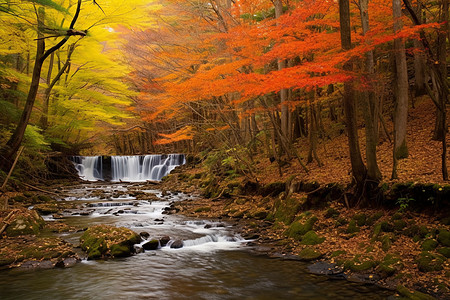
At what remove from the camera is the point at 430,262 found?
5234 millimetres

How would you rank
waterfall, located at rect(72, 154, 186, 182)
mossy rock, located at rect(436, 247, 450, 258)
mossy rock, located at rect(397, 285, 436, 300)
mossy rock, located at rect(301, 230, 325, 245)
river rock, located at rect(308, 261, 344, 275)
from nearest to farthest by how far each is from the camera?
mossy rock, located at rect(397, 285, 436, 300) → mossy rock, located at rect(436, 247, 450, 258) → river rock, located at rect(308, 261, 344, 275) → mossy rock, located at rect(301, 230, 325, 245) → waterfall, located at rect(72, 154, 186, 182)

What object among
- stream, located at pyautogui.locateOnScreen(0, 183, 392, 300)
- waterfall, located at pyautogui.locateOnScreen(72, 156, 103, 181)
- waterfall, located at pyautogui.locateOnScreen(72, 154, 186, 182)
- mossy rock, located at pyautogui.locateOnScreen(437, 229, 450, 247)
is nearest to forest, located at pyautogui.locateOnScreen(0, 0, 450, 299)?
mossy rock, located at pyautogui.locateOnScreen(437, 229, 450, 247)

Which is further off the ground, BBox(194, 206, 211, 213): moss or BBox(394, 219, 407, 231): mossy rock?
BBox(394, 219, 407, 231): mossy rock

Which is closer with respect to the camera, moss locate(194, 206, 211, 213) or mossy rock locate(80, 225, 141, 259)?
mossy rock locate(80, 225, 141, 259)

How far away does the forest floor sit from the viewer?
17.5ft

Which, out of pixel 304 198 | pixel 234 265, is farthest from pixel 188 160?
pixel 234 265

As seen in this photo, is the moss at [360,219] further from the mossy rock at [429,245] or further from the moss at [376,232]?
the mossy rock at [429,245]

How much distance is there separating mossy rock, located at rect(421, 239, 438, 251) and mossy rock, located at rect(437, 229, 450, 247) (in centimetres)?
9

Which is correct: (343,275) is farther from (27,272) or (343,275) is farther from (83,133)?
(83,133)

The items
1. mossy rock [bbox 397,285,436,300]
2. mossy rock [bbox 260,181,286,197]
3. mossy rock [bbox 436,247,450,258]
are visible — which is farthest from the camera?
mossy rock [bbox 260,181,286,197]

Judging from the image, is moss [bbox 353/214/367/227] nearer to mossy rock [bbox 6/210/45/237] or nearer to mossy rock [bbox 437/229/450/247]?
mossy rock [bbox 437/229/450/247]

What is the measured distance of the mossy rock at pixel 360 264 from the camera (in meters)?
5.74

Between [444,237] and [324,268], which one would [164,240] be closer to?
[324,268]

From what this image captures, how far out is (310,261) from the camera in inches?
258
